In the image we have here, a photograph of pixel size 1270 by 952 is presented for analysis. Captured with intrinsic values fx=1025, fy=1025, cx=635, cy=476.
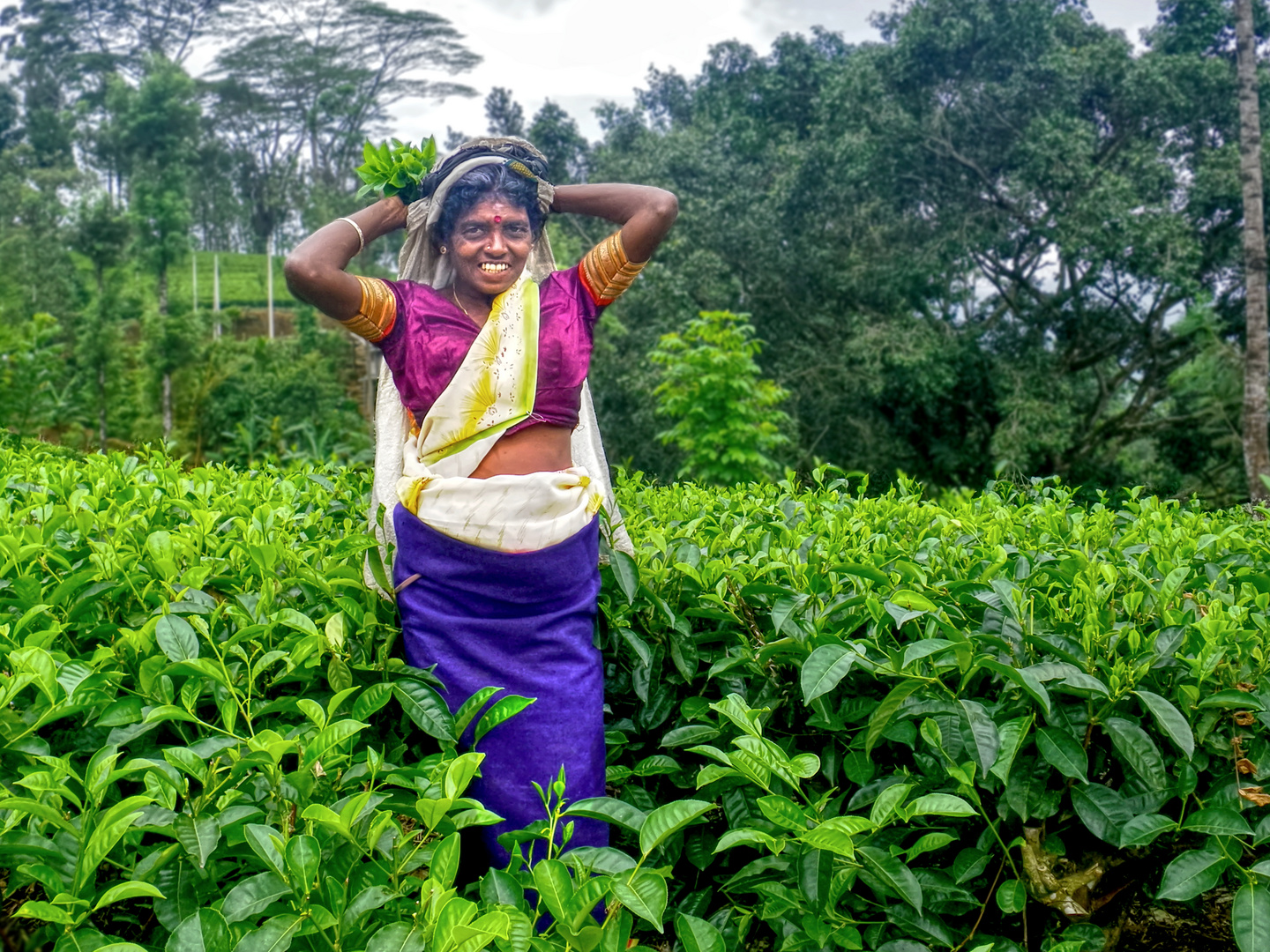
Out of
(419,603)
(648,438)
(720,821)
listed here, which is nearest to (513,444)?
(419,603)

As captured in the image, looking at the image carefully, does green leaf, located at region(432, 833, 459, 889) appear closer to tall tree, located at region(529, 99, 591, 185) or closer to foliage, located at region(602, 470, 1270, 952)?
foliage, located at region(602, 470, 1270, 952)

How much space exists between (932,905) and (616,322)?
13950mm

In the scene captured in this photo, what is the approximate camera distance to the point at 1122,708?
4.84ft

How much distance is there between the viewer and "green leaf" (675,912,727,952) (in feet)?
3.44

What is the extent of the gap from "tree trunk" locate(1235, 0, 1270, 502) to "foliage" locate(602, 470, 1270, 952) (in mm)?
10181

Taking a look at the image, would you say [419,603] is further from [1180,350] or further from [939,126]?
[1180,350]

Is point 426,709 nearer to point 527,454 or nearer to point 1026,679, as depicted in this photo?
point 527,454

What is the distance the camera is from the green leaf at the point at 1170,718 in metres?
1.32

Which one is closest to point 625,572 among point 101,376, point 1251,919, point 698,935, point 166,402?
point 698,935

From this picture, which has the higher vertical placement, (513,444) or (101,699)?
(513,444)

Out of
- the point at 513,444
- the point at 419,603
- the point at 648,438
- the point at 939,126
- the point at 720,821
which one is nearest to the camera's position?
the point at 720,821

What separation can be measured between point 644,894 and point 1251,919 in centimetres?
75

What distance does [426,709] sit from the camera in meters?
1.48

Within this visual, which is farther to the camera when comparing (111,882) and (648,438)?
(648,438)
